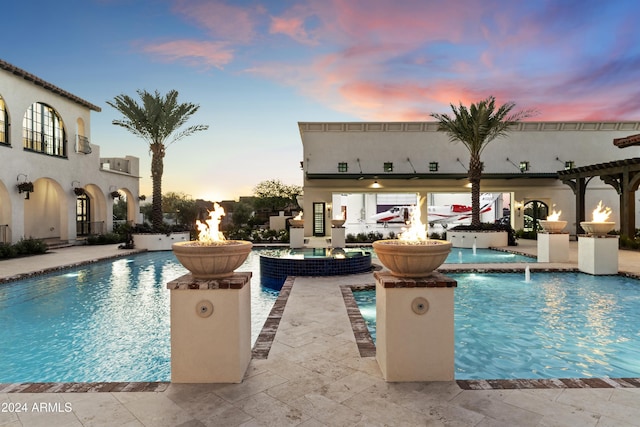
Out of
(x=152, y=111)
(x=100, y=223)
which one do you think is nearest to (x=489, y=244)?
(x=152, y=111)

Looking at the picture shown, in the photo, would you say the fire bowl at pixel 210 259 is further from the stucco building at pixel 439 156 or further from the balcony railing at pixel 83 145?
the balcony railing at pixel 83 145

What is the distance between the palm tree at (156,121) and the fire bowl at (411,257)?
1870 centimetres

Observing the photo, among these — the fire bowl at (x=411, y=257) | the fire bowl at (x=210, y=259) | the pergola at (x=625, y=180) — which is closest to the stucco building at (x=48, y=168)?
the fire bowl at (x=210, y=259)

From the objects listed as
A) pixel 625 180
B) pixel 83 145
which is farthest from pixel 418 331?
pixel 83 145

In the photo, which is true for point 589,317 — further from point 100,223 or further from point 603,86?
point 100,223

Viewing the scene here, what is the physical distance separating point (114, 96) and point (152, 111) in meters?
2.29

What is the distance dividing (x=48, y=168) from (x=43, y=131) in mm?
2180

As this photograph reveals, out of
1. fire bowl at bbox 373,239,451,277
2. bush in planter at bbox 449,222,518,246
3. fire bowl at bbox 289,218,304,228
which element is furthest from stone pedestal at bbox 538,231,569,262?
fire bowl at bbox 373,239,451,277

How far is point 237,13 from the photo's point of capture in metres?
12.0

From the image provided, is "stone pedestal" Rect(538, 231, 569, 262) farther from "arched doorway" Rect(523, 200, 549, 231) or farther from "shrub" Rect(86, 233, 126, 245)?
"shrub" Rect(86, 233, 126, 245)

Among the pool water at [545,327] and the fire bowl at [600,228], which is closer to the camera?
the pool water at [545,327]

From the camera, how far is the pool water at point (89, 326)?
15.8 feet

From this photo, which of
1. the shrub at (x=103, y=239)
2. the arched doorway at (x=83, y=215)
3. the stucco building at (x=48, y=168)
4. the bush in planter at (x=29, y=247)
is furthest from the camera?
the arched doorway at (x=83, y=215)

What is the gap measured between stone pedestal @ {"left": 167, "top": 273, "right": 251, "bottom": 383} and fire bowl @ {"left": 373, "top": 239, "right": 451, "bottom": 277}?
5.56 feet
